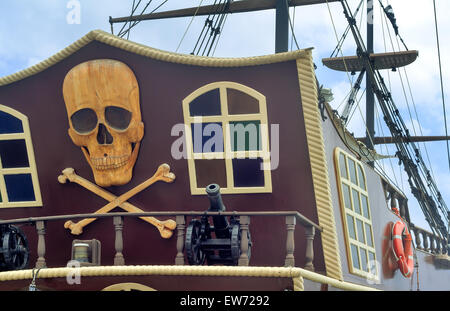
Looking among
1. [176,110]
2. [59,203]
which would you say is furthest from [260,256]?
[59,203]

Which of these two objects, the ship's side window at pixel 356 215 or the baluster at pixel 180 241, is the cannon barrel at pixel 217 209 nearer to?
the baluster at pixel 180 241

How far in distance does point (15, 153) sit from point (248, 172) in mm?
2666

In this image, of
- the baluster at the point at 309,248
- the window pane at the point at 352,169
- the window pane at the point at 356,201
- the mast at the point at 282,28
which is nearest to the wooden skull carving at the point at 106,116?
the baluster at the point at 309,248

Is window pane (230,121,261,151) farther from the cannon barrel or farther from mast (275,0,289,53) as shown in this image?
mast (275,0,289,53)

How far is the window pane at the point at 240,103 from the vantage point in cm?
778

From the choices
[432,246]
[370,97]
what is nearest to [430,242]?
[432,246]

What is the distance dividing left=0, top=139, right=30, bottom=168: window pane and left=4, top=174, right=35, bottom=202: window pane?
15 centimetres

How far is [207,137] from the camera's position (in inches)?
310

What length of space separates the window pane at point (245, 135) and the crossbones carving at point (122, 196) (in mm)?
783

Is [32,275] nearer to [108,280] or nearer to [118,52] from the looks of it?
[108,280]

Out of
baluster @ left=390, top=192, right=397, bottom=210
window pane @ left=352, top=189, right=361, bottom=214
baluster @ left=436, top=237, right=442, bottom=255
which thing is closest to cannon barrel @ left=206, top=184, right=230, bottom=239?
window pane @ left=352, top=189, right=361, bottom=214

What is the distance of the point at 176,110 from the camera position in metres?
8.01

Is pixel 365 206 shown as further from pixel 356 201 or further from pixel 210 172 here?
pixel 210 172
